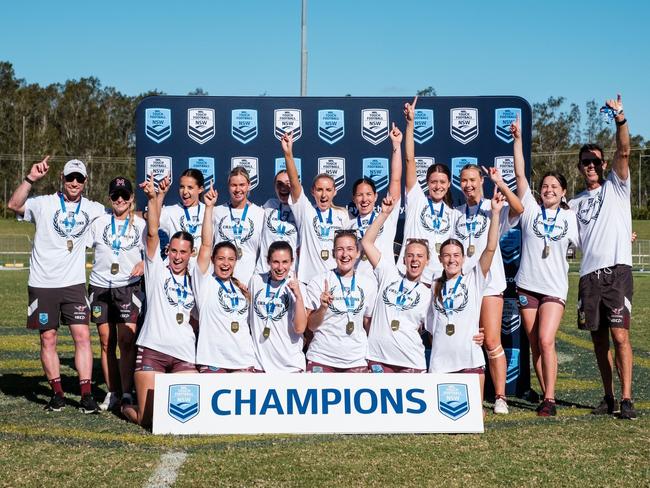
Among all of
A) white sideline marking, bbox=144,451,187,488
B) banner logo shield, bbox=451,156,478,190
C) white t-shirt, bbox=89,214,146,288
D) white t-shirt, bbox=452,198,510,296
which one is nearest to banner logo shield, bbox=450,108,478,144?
banner logo shield, bbox=451,156,478,190

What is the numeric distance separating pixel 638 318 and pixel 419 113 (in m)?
7.82

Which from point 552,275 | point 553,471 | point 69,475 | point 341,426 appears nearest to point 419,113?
point 552,275

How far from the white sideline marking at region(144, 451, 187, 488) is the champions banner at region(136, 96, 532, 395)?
343cm

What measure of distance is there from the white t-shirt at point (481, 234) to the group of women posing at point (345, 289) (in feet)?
0.04

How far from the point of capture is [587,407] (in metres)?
6.84

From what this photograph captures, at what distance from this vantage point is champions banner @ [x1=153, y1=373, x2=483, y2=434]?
5785 millimetres

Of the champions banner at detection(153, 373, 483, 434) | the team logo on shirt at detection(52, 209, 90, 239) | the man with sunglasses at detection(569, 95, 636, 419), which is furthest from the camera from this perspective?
the team logo on shirt at detection(52, 209, 90, 239)

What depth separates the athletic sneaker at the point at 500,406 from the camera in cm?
657

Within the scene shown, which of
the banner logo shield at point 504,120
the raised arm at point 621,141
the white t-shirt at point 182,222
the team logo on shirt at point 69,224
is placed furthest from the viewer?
the banner logo shield at point 504,120

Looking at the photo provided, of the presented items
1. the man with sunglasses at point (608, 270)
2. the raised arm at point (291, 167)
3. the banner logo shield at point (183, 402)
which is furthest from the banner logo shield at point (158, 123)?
the man with sunglasses at point (608, 270)

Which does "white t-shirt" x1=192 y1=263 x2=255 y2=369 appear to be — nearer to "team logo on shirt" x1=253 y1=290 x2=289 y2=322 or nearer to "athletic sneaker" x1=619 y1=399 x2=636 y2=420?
"team logo on shirt" x1=253 y1=290 x2=289 y2=322

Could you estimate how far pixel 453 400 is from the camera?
5.92 metres

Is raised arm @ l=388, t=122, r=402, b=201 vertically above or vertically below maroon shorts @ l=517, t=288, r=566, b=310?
above

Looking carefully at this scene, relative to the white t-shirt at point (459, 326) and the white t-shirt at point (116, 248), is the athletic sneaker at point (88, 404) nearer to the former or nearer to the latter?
the white t-shirt at point (116, 248)
